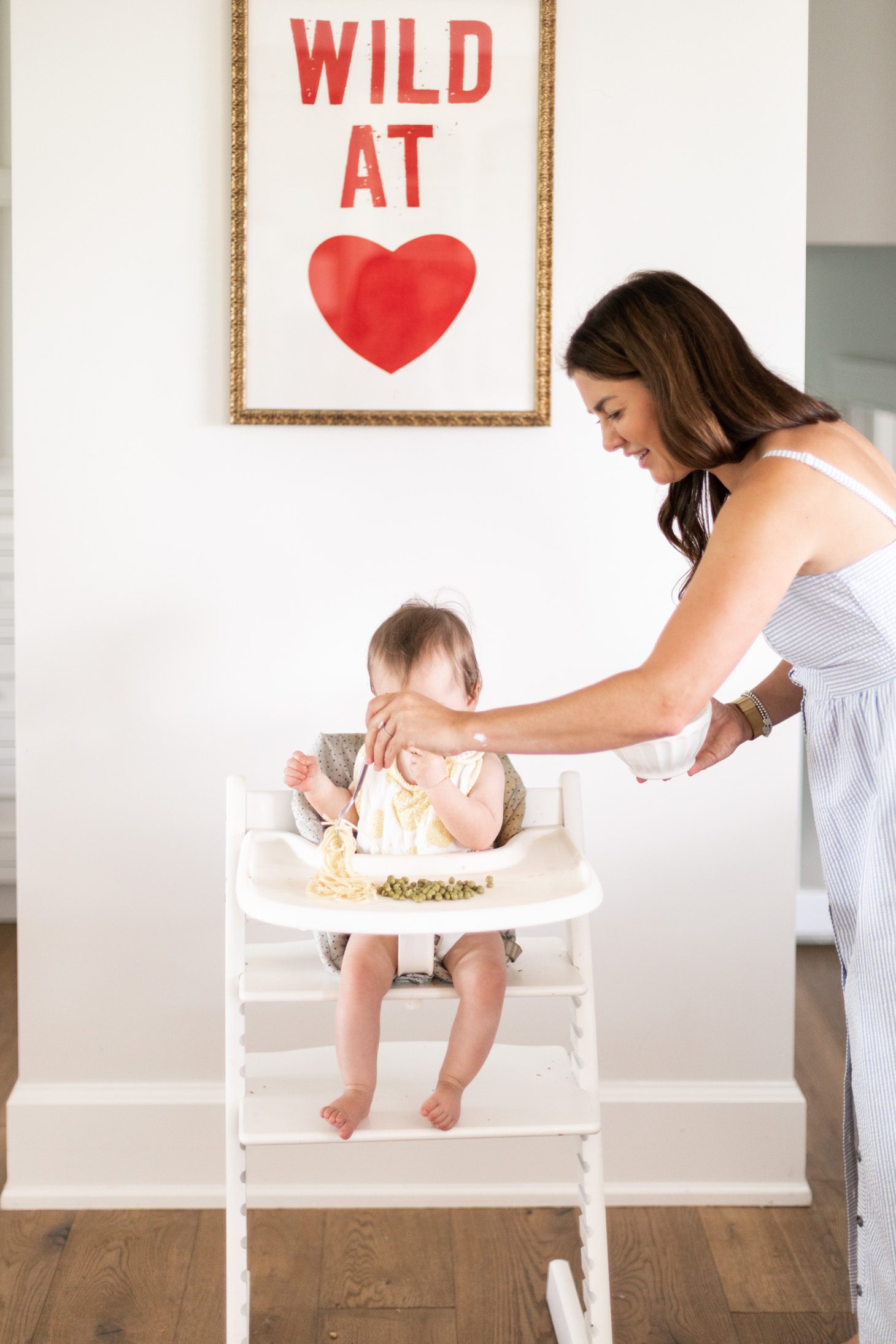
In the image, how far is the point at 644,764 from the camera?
1459mm

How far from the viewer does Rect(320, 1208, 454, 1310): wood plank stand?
2041 mm

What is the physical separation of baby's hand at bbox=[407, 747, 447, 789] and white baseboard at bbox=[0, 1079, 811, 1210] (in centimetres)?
87

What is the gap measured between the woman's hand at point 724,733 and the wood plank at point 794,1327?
0.86 m

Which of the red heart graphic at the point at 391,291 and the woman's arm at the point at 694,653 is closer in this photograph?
the woman's arm at the point at 694,653

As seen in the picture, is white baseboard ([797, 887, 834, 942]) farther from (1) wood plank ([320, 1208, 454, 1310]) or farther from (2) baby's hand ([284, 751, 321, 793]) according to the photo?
(2) baby's hand ([284, 751, 321, 793])

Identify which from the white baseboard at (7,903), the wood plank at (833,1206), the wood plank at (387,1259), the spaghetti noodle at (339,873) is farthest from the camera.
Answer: the white baseboard at (7,903)

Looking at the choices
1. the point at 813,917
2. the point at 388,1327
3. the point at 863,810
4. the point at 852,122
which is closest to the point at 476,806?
the point at 863,810

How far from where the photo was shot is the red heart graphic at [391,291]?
2.11 m

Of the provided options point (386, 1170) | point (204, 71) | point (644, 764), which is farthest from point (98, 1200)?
point (204, 71)

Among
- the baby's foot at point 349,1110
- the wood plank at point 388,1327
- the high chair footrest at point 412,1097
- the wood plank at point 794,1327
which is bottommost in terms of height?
the wood plank at point 388,1327

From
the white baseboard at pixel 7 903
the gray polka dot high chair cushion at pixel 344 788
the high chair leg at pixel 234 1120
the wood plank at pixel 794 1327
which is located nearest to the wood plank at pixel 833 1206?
the wood plank at pixel 794 1327

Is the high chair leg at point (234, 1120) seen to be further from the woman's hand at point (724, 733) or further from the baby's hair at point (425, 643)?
the woman's hand at point (724, 733)

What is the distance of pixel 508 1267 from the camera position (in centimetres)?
213

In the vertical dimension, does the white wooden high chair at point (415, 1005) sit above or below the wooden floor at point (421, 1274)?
above
